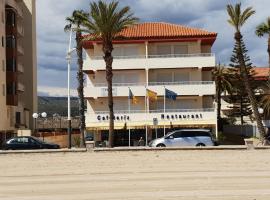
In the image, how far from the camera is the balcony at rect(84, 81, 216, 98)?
5950 centimetres

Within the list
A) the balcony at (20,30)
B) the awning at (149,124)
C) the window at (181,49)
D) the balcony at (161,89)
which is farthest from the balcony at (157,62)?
the balcony at (20,30)

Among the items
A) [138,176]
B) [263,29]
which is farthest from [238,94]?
[138,176]

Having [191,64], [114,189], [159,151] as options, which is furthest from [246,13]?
[114,189]

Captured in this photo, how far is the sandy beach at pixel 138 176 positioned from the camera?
52.6 ft

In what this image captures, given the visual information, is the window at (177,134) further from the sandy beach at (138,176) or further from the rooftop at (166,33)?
the rooftop at (166,33)

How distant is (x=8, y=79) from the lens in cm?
6619

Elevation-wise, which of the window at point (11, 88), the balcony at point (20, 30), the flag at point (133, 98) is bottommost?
the flag at point (133, 98)

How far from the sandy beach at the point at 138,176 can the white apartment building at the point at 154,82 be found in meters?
25.3

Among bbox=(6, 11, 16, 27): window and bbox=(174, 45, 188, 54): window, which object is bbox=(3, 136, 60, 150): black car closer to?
bbox=(174, 45, 188, 54): window

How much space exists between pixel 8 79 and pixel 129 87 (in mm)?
15249

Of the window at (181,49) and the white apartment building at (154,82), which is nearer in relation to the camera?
the white apartment building at (154,82)

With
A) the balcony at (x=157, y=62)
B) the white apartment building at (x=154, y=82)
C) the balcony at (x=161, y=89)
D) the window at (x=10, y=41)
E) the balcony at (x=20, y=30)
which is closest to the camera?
the white apartment building at (x=154, y=82)

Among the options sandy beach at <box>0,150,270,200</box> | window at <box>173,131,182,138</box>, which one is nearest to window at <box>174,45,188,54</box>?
window at <box>173,131,182,138</box>

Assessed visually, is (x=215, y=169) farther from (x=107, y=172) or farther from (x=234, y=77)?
(x=234, y=77)
